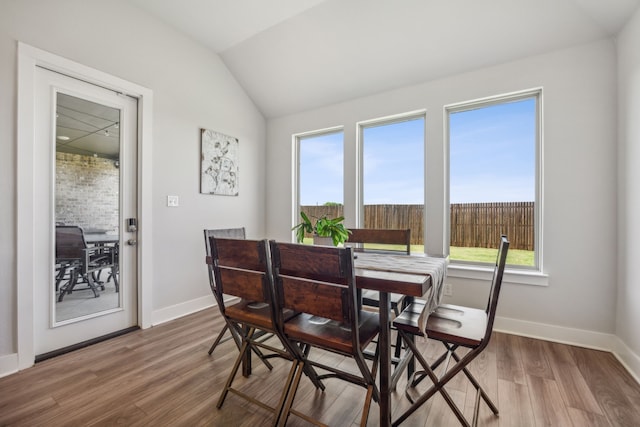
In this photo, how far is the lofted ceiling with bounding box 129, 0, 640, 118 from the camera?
2.26 metres

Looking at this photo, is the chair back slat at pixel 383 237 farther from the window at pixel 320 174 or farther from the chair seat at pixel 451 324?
the window at pixel 320 174

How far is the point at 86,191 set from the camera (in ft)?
7.70

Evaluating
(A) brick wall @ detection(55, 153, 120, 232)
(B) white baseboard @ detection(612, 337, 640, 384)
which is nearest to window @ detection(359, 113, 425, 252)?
(B) white baseboard @ detection(612, 337, 640, 384)

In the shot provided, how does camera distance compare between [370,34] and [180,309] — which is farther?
[180,309]

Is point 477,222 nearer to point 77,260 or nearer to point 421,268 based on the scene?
point 421,268

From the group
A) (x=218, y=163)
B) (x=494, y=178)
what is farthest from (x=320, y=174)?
(x=494, y=178)

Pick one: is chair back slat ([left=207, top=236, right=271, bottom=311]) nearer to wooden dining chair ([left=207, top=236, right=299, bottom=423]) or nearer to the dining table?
wooden dining chair ([left=207, top=236, right=299, bottom=423])

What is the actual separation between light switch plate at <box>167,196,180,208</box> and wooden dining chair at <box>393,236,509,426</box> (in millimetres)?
2508

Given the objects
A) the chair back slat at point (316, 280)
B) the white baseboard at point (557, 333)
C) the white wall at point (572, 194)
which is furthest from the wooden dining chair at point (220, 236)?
the white baseboard at point (557, 333)

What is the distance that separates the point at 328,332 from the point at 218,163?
2.69 meters

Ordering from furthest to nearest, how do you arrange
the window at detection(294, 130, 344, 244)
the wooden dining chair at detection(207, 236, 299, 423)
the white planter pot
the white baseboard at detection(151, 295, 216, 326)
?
1. the window at detection(294, 130, 344, 244)
2. the white baseboard at detection(151, 295, 216, 326)
3. the white planter pot
4. the wooden dining chair at detection(207, 236, 299, 423)

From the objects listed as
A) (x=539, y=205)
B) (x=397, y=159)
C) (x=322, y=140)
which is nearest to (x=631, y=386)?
(x=539, y=205)

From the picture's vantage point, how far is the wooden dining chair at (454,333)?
1.31 meters

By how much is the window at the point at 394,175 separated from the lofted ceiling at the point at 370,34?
48 cm
